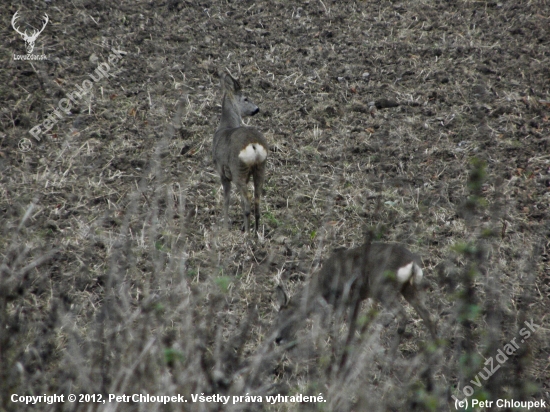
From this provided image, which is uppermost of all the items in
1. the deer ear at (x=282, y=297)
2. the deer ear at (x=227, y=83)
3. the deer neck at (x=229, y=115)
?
the deer ear at (x=227, y=83)

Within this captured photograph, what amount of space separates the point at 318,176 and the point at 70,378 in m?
5.12

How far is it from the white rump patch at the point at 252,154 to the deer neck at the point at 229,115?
3.63 feet

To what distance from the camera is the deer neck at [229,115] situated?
25.5 ft

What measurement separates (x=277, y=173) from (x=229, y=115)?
887 mm

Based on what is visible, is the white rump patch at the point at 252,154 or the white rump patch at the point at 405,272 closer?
the white rump patch at the point at 405,272

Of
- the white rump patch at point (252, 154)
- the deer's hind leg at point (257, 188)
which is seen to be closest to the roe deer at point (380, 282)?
the deer's hind leg at point (257, 188)

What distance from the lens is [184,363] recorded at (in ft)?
9.80

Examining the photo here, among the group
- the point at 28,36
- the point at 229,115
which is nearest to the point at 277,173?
the point at 229,115

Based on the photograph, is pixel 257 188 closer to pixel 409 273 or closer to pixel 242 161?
pixel 242 161

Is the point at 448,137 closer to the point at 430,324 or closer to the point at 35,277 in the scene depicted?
the point at 430,324

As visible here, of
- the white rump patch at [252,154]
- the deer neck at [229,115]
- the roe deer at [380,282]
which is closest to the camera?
the roe deer at [380,282]

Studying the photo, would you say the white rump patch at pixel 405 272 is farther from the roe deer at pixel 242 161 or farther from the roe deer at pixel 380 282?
the roe deer at pixel 242 161

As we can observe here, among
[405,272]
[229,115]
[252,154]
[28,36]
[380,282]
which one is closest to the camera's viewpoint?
[380,282]

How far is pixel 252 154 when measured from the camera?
670cm
